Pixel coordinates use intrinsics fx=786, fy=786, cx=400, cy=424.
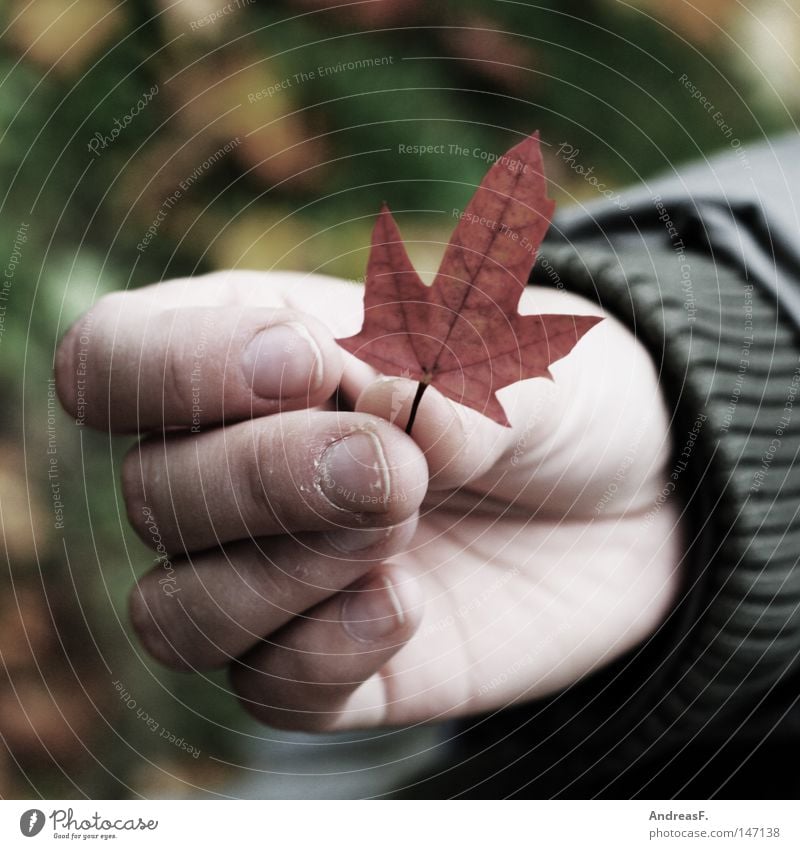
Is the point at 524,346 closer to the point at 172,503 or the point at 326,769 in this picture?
the point at 172,503

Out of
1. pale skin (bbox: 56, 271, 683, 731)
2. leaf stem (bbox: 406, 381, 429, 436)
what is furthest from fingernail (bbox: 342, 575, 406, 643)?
leaf stem (bbox: 406, 381, 429, 436)

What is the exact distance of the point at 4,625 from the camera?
0.42 m

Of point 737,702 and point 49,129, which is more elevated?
point 49,129

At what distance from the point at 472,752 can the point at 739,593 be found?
0.18m

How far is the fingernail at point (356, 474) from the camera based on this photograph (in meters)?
0.27

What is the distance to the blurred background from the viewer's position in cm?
42

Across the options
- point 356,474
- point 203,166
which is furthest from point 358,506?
point 203,166

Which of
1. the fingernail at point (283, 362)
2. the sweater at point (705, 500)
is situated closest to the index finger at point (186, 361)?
the fingernail at point (283, 362)

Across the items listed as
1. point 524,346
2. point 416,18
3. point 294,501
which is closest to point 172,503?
point 294,501

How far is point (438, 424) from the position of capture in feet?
0.93

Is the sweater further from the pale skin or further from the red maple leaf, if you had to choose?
the red maple leaf

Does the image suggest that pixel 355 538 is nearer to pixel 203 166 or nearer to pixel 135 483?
pixel 135 483

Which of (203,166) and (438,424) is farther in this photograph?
(203,166)

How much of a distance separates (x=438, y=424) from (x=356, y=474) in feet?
0.11
